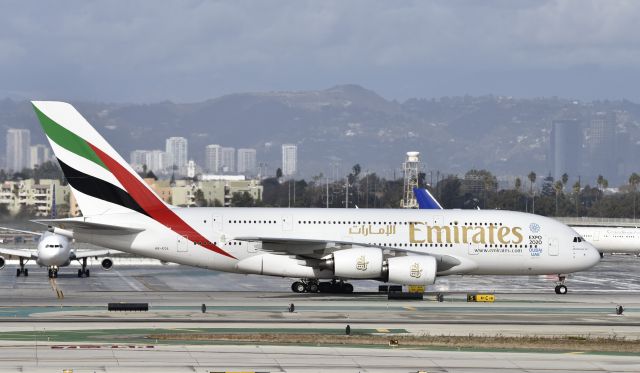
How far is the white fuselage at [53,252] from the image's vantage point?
2758 inches

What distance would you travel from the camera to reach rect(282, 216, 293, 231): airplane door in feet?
181

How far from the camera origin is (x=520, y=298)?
54.5 m

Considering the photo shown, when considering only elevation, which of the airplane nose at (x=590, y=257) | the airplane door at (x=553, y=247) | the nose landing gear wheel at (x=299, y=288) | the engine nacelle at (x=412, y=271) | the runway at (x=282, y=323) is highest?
the airplane door at (x=553, y=247)

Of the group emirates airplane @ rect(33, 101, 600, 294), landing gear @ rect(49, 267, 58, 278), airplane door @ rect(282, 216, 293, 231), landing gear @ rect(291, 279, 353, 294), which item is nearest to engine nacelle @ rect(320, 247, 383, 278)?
emirates airplane @ rect(33, 101, 600, 294)

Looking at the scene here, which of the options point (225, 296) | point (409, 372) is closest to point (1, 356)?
point (409, 372)

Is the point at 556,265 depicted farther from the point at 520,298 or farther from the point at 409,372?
the point at 409,372

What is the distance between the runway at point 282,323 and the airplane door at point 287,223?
3.16m

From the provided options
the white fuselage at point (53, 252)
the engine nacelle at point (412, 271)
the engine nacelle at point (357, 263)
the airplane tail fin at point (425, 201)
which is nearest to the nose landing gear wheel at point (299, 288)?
the engine nacelle at point (357, 263)

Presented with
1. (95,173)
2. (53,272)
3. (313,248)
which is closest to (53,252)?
(53,272)

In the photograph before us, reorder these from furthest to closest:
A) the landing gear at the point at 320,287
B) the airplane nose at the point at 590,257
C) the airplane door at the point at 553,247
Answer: the airplane nose at the point at 590,257 → the airplane door at the point at 553,247 → the landing gear at the point at 320,287

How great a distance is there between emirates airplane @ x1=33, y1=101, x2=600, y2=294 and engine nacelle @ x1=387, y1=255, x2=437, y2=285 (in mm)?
45

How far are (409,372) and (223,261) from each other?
2487cm

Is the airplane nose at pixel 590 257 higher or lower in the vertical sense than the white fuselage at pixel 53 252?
higher

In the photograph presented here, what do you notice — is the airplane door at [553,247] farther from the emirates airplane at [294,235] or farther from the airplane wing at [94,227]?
the airplane wing at [94,227]
